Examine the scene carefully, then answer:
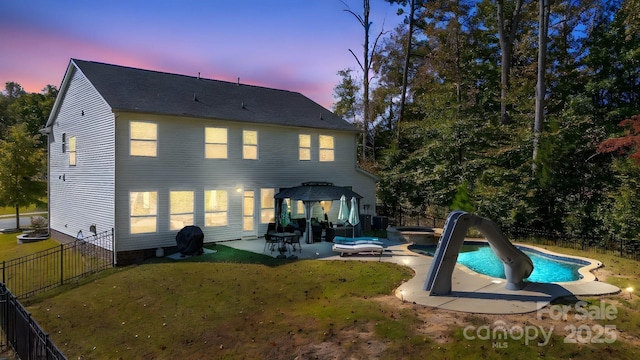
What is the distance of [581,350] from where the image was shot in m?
5.89

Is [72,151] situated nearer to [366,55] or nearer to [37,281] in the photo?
[37,281]

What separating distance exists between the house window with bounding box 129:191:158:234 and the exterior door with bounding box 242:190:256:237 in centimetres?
399

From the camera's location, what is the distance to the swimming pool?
11812 millimetres

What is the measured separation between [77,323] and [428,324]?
25.5 ft

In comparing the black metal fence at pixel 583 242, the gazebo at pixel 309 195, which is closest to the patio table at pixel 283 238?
the gazebo at pixel 309 195

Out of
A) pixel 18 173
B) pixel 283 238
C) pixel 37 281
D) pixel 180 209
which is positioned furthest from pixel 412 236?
pixel 18 173

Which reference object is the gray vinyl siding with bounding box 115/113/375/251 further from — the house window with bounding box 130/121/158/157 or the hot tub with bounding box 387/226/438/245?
the hot tub with bounding box 387/226/438/245

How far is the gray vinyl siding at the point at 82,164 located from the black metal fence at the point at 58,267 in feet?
2.69

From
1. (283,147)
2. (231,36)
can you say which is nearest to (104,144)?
(283,147)

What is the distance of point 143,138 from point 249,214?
5.79m

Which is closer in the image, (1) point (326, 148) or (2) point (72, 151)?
(2) point (72, 151)

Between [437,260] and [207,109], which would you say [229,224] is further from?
[437,260]

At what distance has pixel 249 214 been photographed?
17.2 meters

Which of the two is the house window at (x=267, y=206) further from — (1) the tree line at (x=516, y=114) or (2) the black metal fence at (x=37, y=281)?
(1) the tree line at (x=516, y=114)
